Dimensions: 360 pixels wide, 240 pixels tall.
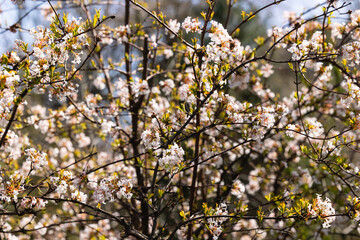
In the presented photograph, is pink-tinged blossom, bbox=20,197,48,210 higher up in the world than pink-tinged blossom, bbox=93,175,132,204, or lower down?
lower down

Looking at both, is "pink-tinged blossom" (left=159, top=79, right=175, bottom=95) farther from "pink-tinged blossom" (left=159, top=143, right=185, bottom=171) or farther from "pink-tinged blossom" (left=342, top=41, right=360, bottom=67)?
"pink-tinged blossom" (left=342, top=41, right=360, bottom=67)

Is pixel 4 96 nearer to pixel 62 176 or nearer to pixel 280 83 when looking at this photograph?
pixel 62 176

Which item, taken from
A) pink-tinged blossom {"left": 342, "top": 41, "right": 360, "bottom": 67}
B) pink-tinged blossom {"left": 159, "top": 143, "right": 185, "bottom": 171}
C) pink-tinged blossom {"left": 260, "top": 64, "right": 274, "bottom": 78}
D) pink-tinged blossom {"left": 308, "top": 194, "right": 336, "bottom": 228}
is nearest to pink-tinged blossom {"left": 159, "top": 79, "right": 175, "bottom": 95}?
pink-tinged blossom {"left": 260, "top": 64, "right": 274, "bottom": 78}

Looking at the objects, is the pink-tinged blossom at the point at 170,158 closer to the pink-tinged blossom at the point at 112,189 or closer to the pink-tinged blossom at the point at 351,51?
the pink-tinged blossom at the point at 112,189

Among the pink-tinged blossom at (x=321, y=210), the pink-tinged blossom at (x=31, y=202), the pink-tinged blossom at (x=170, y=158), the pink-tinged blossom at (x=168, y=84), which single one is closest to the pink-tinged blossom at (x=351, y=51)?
the pink-tinged blossom at (x=321, y=210)

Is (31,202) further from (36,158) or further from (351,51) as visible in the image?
(351,51)

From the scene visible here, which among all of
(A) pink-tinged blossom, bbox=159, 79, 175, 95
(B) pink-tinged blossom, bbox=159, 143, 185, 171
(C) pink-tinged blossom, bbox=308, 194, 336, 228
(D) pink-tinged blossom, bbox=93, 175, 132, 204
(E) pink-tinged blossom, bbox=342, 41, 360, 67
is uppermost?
(A) pink-tinged blossom, bbox=159, 79, 175, 95

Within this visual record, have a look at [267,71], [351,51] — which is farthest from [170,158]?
[267,71]

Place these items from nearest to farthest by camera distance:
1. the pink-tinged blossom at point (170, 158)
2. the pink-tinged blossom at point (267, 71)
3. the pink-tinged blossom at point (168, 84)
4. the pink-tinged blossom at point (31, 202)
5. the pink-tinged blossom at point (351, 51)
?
the pink-tinged blossom at point (170, 158) → the pink-tinged blossom at point (31, 202) → the pink-tinged blossom at point (351, 51) → the pink-tinged blossom at point (168, 84) → the pink-tinged blossom at point (267, 71)

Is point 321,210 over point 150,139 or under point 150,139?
under

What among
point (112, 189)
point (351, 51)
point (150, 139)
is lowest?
point (112, 189)

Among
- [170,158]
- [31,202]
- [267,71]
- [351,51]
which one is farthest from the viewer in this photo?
[267,71]

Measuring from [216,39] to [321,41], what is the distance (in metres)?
1.02

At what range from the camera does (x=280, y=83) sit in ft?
41.7
